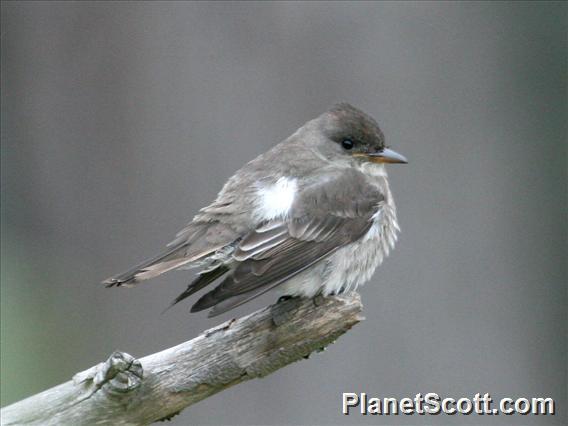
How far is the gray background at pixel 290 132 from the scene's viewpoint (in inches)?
229

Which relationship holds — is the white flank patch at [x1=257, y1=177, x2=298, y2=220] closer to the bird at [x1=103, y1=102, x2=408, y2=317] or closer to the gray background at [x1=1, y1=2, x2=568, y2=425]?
the bird at [x1=103, y1=102, x2=408, y2=317]

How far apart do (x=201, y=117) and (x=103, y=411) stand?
291 centimetres

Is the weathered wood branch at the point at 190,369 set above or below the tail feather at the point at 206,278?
below

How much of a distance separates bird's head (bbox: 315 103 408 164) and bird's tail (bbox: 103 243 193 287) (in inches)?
46.5

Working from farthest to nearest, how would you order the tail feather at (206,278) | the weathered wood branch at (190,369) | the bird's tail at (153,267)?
the tail feather at (206,278) → the bird's tail at (153,267) → the weathered wood branch at (190,369)

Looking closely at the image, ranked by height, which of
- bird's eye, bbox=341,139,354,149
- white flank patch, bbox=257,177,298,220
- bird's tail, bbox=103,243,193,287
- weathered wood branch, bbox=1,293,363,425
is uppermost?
bird's eye, bbox=341,139,354,149

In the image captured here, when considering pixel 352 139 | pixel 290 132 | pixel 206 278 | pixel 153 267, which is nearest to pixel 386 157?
pixel 352 139

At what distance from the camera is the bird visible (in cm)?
413

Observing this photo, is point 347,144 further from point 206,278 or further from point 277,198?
point 206,278

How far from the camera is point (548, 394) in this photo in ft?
20.2

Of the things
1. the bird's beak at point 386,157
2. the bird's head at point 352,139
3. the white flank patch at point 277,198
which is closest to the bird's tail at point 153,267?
the white flank patch at point 277,198

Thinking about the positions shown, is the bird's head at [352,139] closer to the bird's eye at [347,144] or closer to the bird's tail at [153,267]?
the bird's eye at [347,144]

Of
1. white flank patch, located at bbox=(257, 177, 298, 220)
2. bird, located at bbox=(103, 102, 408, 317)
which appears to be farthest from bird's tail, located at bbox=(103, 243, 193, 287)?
white flank patch, located at bbox=(257, 177, 298, 220)

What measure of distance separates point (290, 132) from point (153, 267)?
6.82ft
